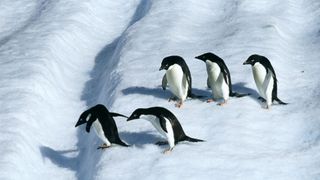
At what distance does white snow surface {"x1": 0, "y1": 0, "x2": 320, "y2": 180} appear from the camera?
915 cm

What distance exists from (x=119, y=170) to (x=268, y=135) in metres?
2.27

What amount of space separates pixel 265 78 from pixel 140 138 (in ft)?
7.41

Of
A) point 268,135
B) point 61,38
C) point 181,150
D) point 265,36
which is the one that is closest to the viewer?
point 181,150

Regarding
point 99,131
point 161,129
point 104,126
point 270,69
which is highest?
point 270,69

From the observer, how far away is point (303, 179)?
27.8 feet

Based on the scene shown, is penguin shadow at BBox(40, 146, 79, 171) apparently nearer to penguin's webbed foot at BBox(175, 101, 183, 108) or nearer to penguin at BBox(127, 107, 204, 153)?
penguin at BBox(127, 107, 204, 153)

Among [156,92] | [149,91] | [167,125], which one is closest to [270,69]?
[156,92]

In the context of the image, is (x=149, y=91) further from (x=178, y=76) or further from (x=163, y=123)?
(x=163, y=123)

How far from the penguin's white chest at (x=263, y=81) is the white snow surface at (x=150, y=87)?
22 centimetres

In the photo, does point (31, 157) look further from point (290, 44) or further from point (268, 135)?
point (290, 44)

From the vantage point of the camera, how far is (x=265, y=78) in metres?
10.7

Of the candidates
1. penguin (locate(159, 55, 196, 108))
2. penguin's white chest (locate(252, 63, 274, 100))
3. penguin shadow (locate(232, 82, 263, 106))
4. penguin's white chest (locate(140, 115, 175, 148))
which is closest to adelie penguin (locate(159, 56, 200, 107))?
penguin (locate(159, 55, 196, 108))

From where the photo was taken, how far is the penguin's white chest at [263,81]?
10.6 metres

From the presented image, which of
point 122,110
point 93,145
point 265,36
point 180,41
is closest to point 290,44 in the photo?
point 265,36
